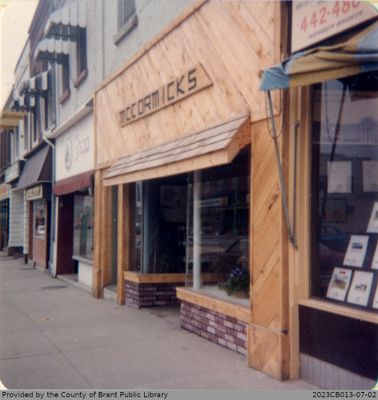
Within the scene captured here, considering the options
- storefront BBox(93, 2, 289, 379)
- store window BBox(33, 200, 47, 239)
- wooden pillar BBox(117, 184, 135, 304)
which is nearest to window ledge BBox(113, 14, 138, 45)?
storefront BBox(93, 2, 289, 379)

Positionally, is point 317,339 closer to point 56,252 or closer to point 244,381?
point 244,381

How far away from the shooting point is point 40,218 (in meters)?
18.2

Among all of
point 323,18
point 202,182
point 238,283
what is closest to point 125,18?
point 202,182

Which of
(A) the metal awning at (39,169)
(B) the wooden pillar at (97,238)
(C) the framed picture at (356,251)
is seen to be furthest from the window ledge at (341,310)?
(A) the metal awning at (39,169)

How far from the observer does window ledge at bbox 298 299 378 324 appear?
4.21 m

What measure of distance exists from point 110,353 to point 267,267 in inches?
84.1

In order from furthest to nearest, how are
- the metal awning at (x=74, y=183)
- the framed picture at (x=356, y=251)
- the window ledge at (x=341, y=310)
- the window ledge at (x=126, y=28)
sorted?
the metal awning at (x=74, y=183) < the window ledge at (x=126, y=28) < the framed picture at (x=356, y=251) < the window ledge at (x=341, y=310)

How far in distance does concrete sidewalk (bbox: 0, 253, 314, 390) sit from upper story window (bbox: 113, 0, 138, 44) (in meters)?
4.63

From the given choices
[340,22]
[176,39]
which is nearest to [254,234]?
[340,22]

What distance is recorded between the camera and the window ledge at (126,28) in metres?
8.93

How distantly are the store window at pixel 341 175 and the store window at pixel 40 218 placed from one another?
43.1 ft

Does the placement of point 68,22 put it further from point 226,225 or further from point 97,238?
point 226,225

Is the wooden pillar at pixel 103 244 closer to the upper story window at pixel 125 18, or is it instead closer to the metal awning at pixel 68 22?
the upper story window at pixel 125 18

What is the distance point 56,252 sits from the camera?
1473cm
